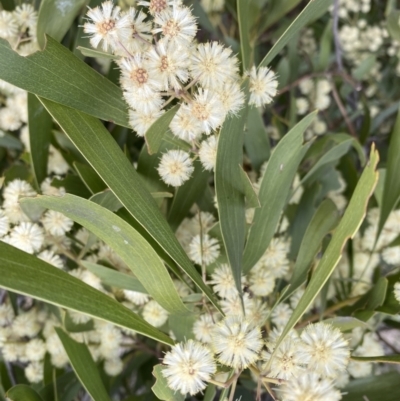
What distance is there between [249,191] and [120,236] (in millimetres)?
240

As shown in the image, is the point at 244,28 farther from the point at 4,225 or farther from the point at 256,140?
the point at 4,225

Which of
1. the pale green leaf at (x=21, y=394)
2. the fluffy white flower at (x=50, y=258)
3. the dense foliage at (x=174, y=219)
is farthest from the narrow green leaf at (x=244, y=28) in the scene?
the pale green leaf at (x=21, y=394)

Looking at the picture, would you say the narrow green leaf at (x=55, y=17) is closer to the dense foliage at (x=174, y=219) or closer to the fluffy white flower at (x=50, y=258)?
the dense foliage at (x=174, y=219)

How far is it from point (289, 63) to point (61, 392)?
114 centimetres

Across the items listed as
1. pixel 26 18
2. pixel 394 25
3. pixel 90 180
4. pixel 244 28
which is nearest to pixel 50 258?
pixel 90 180

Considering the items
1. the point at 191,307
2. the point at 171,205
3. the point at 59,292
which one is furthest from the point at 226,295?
the point at 59,292

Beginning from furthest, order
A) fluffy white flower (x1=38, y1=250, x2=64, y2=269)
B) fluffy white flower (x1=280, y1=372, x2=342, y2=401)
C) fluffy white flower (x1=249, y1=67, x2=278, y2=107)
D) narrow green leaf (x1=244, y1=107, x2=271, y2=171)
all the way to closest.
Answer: narrow green leaf (x1=244, y1=107, x2=271, y2=171) → fluffy white flower (x1=38, y1=250, x2=64, y2=269) → fluffy white flower (x1=249, y1=67, x2=278, y2=107) → fluffy white flower (x1=280, y1=372, x2=342, y2=401)

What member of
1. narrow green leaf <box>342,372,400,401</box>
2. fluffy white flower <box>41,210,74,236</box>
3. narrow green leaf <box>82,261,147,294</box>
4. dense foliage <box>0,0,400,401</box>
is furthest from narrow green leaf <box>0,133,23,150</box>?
narrow green leaf <box>342,372,400,401</box>

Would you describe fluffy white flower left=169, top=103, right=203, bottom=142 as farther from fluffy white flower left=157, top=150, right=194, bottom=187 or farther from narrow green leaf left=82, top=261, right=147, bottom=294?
narrow green leaf left=82, top=261, right=147, bottom=294

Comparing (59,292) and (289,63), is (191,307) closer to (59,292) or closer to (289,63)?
(59,292)

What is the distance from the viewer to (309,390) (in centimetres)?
61

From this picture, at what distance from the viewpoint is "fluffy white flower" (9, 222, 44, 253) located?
2.87 ft

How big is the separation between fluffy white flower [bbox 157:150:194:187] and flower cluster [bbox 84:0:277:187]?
0.06 metres

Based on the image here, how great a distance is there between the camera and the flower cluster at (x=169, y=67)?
68 cm
